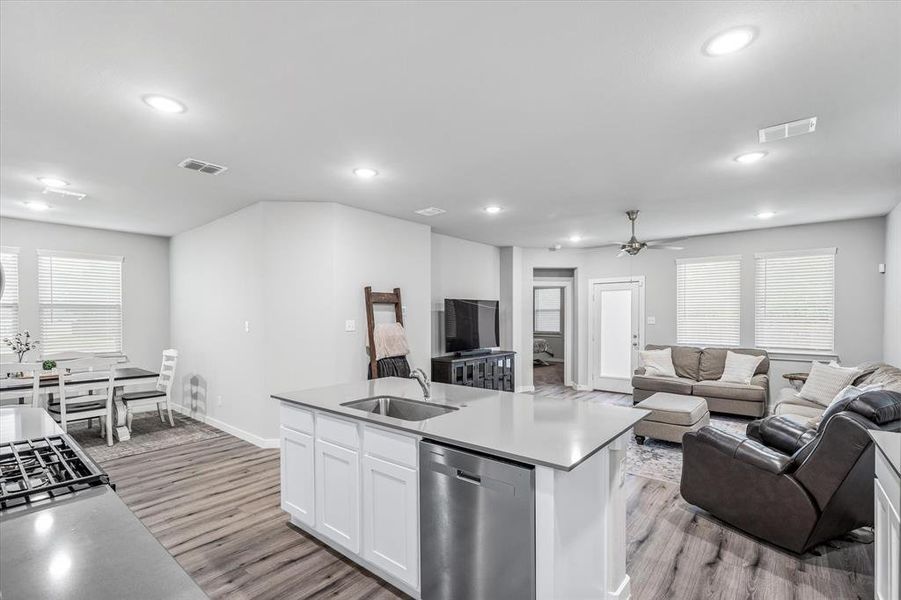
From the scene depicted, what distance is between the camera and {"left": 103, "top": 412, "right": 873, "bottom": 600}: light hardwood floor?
7.47ft

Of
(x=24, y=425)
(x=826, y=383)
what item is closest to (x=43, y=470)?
(x=24, y=425)

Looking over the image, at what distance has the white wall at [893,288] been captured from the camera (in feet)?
15.3

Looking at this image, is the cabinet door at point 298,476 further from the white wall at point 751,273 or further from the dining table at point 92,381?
the white wall at point 751,273

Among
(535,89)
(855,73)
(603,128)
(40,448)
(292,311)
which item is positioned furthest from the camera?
(292,311)

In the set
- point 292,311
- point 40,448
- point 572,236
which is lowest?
point 40,448

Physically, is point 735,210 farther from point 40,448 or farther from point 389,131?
point 40,448

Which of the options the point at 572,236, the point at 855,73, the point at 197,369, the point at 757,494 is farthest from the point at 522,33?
the point at 197,369

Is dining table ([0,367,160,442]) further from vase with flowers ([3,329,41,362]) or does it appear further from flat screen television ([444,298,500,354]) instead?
flat screen television ([444,298,500,354])

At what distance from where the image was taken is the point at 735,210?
514 cm

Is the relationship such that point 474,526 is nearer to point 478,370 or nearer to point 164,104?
point 164,104

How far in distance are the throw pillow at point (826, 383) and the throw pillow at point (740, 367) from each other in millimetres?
1167

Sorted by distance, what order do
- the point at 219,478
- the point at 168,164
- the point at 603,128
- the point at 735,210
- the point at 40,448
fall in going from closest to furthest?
the point at 40,448 < the point at 603,128 < the point at 168,164 < the point at 219,478 < the point at 735,210

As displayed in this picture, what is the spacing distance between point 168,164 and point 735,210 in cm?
582

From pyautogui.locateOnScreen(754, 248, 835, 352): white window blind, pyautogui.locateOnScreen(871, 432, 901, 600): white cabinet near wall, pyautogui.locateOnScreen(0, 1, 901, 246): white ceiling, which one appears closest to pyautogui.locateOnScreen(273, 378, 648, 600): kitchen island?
pyautogui.locateOnScreen(871, 432, 901, 600): white cabinet near wall
